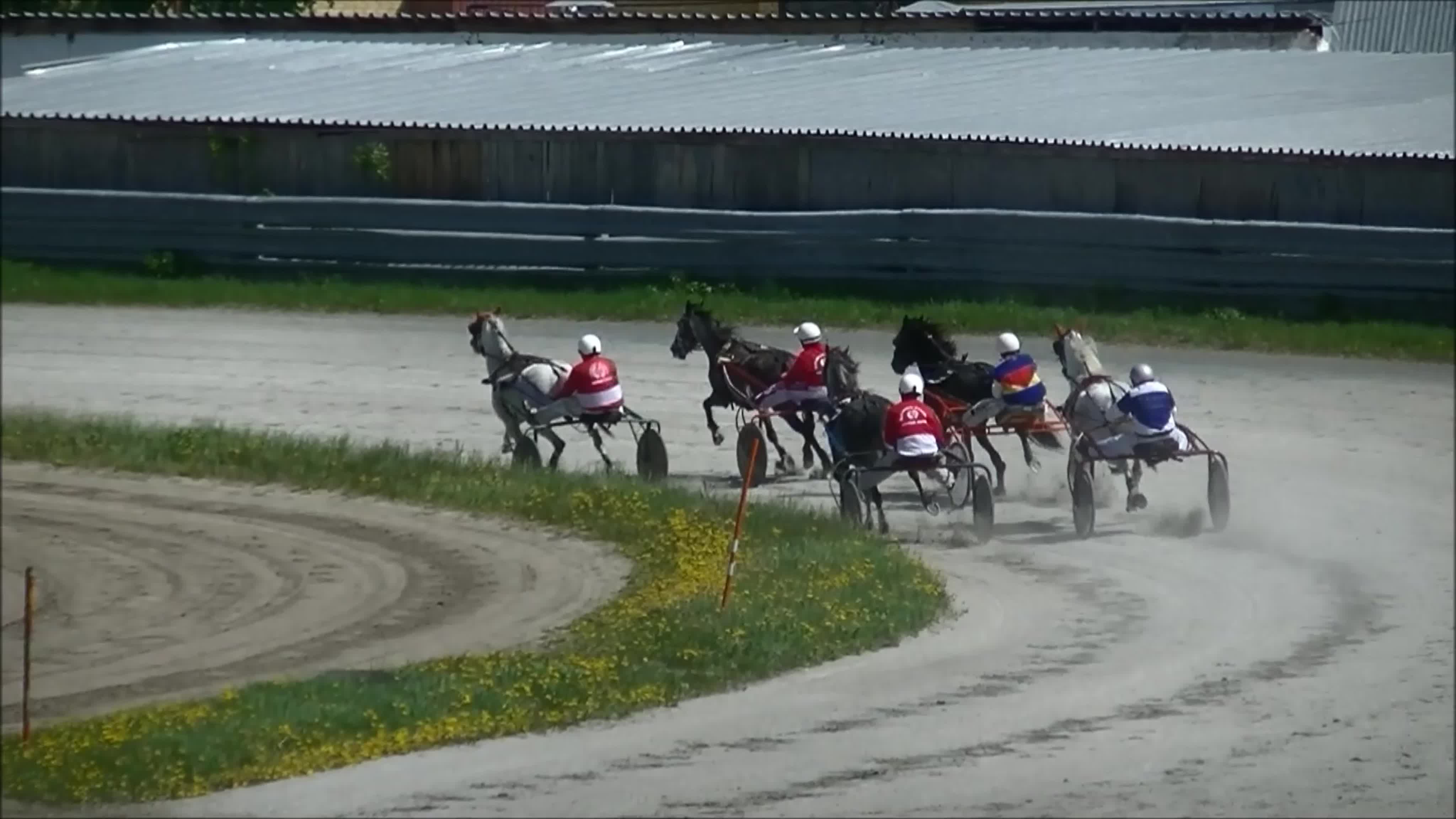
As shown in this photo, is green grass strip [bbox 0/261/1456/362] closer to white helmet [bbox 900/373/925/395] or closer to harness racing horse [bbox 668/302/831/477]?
harness racing horse [bbox 668/302/831/477]

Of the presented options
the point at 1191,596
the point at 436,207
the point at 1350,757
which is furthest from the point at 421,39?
the point at 1350,757

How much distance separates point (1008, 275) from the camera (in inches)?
542

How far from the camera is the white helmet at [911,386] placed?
541 inches

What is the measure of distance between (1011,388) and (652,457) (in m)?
2.60

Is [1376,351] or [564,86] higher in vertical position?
[564,86]

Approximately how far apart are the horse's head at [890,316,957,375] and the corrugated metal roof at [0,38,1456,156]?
1.30 meters

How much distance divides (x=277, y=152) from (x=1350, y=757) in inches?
232

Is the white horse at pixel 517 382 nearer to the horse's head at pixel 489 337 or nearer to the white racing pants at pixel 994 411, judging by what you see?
the horse's head at pixel 489 337

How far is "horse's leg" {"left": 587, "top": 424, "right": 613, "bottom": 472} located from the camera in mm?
15688

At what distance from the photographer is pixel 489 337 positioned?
49.4 feet

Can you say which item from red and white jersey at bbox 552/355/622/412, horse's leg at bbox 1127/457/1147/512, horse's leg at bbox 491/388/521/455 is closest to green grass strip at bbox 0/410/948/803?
horse's leg at bbox 491/388/521/455

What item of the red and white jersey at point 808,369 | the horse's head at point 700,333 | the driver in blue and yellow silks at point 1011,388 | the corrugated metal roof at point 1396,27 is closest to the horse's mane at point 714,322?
the horse's head at point 700,333

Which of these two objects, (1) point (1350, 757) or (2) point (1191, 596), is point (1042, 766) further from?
(2) point (1191, 596)

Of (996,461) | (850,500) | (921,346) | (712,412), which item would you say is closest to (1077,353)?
(921,346)
